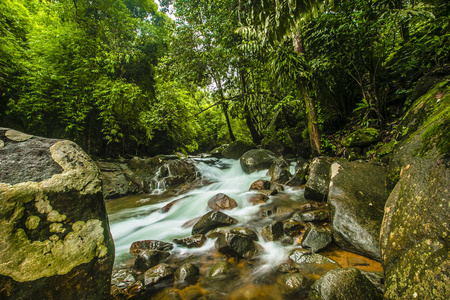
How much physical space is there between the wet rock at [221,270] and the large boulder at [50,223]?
4.11ft

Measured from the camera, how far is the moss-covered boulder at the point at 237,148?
1145 centimetres

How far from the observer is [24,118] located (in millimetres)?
6828

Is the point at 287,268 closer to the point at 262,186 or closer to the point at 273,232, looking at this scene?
the point at 273,232

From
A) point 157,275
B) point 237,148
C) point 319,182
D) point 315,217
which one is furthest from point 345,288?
point 237,148

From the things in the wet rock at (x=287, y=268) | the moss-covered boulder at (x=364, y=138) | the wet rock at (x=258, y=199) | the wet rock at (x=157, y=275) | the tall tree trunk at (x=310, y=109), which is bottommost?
the wet rock at (x=287, y=268)

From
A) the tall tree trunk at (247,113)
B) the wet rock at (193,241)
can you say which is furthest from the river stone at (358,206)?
the tall tree trunk at (247,113)

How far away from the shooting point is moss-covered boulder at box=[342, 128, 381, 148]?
16.0 feet

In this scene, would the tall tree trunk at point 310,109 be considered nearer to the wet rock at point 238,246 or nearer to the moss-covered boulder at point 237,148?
the wet rock at point 238,246

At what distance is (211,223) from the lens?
12.2ft

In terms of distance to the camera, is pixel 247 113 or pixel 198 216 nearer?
pixel 198 216

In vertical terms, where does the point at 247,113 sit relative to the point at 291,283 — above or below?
above

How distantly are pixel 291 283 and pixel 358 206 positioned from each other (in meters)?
1.59

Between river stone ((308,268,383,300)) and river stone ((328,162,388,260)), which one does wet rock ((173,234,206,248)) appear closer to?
river stone ((308,268,383,300))

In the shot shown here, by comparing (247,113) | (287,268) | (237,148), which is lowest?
(287,268)
